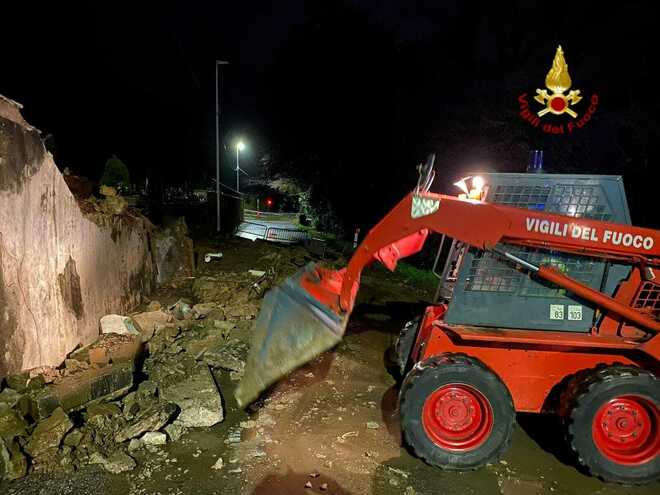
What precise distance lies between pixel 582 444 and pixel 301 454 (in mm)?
2396

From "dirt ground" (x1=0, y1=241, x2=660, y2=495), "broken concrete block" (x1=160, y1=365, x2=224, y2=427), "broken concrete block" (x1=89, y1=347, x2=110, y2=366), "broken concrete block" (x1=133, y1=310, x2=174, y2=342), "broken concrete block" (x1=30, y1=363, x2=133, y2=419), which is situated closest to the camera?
"dirt ground" (x1=0, y1=241, x2=660, y2=495)

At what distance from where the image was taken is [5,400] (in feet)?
12.5

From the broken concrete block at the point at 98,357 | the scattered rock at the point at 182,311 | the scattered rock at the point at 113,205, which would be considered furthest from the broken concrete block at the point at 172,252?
the broken concrete block at the point at 98,357

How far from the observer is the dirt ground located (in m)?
3.51

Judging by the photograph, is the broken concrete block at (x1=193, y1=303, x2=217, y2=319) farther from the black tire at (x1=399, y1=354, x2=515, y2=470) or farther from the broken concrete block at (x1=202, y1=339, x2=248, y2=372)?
the black tire at (x1=399, y1=354, x2=515, y2=470)

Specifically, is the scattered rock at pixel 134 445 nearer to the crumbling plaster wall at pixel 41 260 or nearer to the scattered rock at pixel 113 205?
the crumbling plaster wall at pixel 41 260

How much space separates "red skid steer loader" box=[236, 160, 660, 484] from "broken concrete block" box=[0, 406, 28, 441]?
231cm

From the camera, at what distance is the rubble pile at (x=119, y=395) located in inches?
143

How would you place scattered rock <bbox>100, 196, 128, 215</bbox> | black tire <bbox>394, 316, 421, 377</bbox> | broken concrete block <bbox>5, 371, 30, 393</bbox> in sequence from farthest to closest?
1. scattered rock <bbox>100, 196, 128, 215</bbox>
2. black tire <bbox>394, 316, 421, 377</bbox>
3. broken concrete block <bbox>5, 371, 30, 393</bbox>

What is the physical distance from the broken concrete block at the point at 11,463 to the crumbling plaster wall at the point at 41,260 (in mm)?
803

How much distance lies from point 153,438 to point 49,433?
0.83 metres

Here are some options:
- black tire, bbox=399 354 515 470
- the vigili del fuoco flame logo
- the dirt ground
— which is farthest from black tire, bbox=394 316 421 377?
the vigili del fuoco flame logo

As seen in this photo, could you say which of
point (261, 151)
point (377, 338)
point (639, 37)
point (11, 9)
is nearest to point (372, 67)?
point (261, 151)

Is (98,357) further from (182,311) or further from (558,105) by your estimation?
(558,105)
